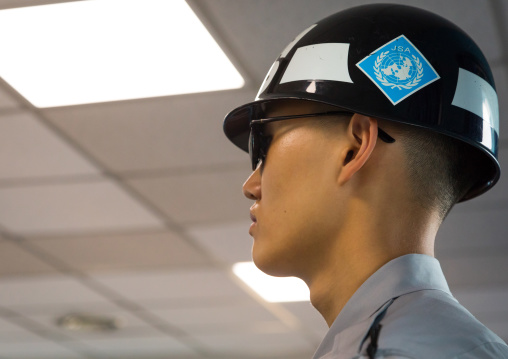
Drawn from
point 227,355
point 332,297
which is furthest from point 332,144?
point 227,355

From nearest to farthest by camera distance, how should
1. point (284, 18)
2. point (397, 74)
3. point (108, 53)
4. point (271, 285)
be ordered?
point (397, 74) < point (284, 18) < point (108, 53) < point (271, 285)

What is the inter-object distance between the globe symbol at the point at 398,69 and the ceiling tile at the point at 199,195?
2.23 metres

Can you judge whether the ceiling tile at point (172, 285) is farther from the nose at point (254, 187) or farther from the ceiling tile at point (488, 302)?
the nose at point (254, 187)

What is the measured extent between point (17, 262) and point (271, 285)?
5.39ft

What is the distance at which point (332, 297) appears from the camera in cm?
111

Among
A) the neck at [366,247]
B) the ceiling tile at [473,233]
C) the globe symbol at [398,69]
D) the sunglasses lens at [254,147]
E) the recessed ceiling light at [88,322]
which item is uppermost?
the recessed ceiling light at [88,322]

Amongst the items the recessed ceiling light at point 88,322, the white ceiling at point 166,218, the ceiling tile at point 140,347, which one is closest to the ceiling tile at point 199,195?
the white ceiling at point 166,218

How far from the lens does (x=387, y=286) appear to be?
99 centimetres

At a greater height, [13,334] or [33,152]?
[13,334]

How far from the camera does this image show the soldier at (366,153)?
1088 mm

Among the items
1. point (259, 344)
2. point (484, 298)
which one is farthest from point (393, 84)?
point (259, 344)

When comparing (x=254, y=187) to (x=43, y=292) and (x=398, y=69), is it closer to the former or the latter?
(x=398, y=69)

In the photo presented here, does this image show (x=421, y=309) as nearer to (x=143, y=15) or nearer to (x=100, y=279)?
(x=143, y=15)

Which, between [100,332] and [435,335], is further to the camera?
[100,332]
